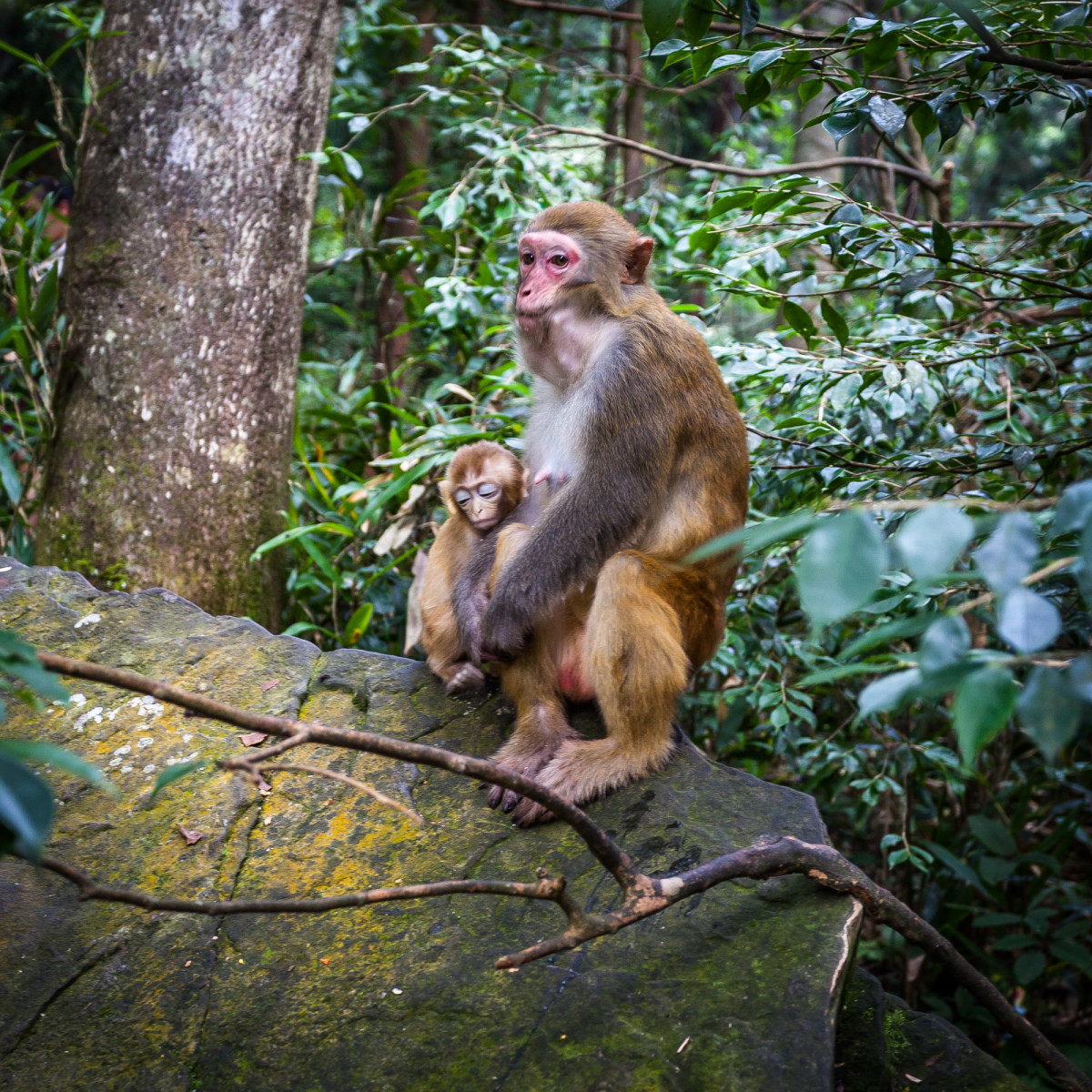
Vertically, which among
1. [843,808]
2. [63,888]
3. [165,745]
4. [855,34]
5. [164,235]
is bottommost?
[843,808]

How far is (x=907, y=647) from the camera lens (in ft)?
15.4

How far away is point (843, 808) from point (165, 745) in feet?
11.0

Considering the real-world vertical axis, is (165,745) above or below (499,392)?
below

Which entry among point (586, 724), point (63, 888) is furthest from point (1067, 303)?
point (63, 888)

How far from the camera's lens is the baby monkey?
3.34 m

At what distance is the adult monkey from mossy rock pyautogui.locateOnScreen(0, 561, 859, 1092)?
0.22m

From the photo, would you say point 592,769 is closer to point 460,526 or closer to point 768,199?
point 460,526

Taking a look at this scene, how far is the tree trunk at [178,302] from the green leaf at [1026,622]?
3530mm

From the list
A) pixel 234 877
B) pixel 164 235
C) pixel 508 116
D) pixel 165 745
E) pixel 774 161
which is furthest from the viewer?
pixel 508 116

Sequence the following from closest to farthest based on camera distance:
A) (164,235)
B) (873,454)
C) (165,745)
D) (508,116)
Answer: (165,745), (873,454), (164,235), (508,116)

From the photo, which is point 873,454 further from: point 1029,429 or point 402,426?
point 402,426

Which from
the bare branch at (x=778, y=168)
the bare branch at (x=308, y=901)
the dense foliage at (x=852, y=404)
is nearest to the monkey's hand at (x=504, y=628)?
the dense foliage at (x=852, y=404)

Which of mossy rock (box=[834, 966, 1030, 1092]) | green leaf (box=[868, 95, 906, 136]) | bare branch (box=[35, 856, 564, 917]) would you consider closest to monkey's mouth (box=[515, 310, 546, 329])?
green leaf (box=[868, 95, 906, 136])

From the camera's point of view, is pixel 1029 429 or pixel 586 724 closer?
pixel 586 724
